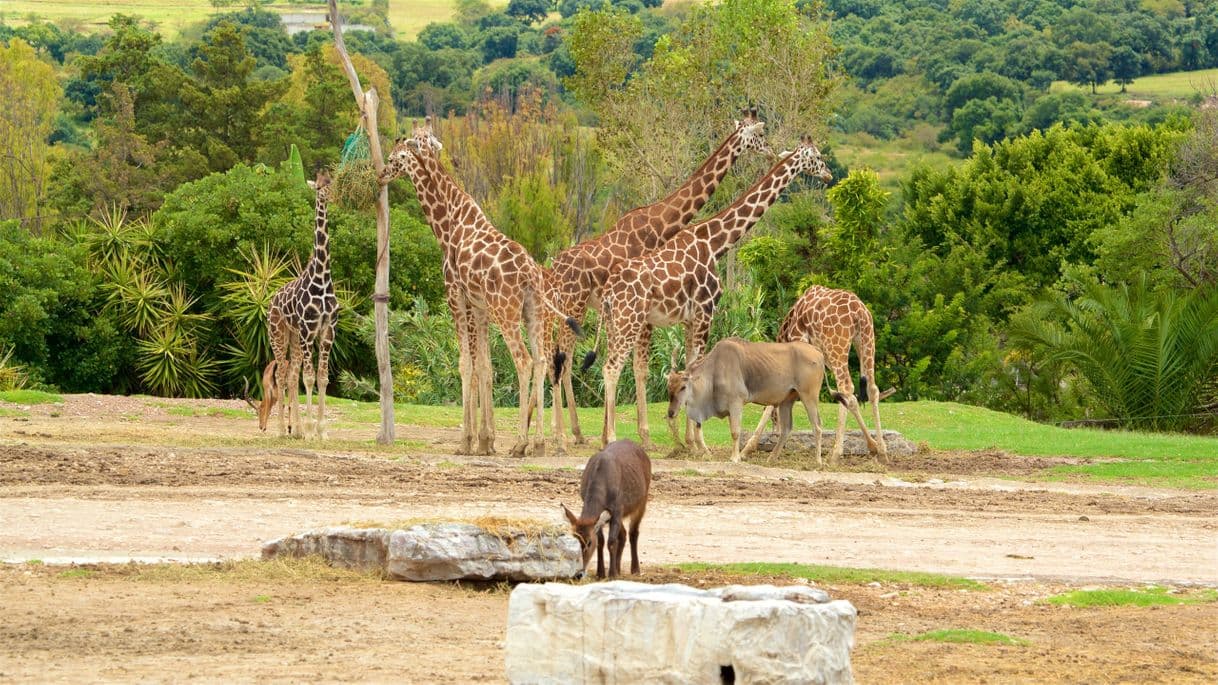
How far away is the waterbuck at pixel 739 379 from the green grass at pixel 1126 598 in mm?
7828

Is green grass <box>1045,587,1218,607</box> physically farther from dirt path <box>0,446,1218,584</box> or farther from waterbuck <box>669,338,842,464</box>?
waterbuck <box>669,338,842,464</box>

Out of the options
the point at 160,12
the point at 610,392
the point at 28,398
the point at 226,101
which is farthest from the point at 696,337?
the point at 160,12

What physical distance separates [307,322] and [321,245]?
1071 mm

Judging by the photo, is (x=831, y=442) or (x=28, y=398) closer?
(x=831, y=442)

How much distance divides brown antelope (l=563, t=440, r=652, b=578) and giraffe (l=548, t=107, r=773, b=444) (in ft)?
29.1

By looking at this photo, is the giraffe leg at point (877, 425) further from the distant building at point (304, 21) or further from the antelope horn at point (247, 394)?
the distant building at point (304, 21)

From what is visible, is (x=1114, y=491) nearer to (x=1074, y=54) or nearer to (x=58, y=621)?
(x=58, y=621)

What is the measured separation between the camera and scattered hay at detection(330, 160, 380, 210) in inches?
858

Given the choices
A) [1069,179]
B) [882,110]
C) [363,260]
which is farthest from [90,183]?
A: [882,110]

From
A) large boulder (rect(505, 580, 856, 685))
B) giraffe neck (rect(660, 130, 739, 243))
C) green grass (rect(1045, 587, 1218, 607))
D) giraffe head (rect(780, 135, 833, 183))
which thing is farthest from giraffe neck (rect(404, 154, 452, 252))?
large boulder (rect(505, 580, 856, 685))

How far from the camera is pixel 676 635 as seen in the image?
802cm

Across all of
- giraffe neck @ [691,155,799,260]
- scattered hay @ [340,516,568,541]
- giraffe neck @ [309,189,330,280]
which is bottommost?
scattered hay @ [340,516,568,541]

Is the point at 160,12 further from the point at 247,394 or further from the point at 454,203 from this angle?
A: the point at 454,203

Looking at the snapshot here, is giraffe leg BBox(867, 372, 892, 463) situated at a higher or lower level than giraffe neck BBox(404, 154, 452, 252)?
lower
